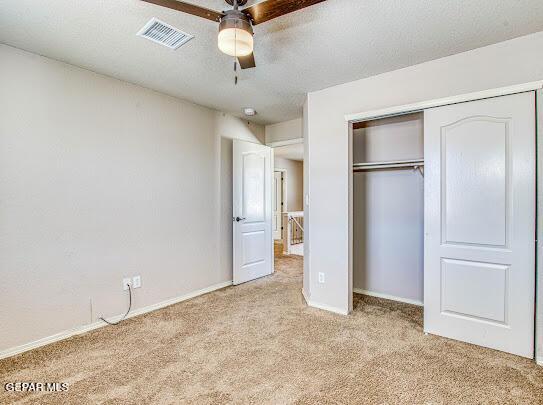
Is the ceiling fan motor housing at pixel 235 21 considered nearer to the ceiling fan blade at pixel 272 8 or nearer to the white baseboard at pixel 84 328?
the ceiling fan blade at pixel 272 8

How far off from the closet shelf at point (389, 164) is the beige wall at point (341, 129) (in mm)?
494

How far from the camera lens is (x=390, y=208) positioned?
139 inches

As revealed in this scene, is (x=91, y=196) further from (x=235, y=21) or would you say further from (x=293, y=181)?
(x=293, y=181)

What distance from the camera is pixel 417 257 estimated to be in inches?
132

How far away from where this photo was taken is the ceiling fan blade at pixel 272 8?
4.74 ft

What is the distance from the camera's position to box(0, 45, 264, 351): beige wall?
236 cm

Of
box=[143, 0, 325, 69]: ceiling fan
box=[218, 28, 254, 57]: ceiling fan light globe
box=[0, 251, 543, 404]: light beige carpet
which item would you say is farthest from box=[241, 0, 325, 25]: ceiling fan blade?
box=[0, 251, 543, 404]: light beige carpet

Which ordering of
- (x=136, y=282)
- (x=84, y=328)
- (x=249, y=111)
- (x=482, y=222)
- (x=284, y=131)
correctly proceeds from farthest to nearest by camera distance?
1. (x=284, y=131)
2. (x=249, y=111)
3. (x=136, y=282)
4. (x=84, y=328)
5. (x=482, y=222)

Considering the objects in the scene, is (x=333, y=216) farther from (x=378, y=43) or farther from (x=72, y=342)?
(x=72, y=342)

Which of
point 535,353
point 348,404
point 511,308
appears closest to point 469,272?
point 511,308

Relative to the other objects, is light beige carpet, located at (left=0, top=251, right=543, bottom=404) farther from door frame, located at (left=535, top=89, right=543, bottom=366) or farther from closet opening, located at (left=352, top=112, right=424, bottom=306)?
closet opening, located at (left=352, top=112, right=424, bottom=306)

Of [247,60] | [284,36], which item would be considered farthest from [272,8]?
[284,36]

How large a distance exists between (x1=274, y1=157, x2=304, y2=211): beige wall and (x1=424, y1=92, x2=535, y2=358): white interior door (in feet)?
20.4

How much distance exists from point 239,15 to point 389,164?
8.02 ft
